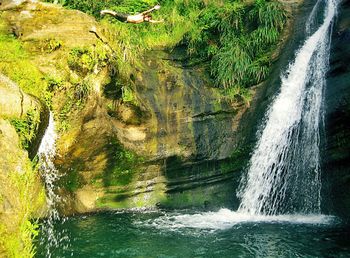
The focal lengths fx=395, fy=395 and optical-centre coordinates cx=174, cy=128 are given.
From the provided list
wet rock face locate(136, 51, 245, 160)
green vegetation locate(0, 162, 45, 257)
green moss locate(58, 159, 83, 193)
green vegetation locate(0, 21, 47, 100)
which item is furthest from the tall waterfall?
green vegetation locate(0, 162, 45, 257)

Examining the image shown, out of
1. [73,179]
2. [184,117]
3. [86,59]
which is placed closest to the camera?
[86,59]

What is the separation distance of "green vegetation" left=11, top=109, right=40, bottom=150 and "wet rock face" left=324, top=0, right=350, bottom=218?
6.34 meters

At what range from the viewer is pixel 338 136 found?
28.8 feet

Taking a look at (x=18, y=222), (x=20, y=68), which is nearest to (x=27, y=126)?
(x=18, y=222)

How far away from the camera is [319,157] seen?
914cm

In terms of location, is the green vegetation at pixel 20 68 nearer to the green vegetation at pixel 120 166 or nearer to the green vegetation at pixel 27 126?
the green vegetation at pixel 27 126

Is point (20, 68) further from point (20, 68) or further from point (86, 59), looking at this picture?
point (86, 59)

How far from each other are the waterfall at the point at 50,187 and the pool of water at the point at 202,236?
173 millimetres

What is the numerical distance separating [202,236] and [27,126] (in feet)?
13.9

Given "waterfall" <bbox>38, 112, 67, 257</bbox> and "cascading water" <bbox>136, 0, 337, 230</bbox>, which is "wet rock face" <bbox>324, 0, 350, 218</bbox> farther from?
"waterfall" <bbox>38, 112, 67, 257</bbox>

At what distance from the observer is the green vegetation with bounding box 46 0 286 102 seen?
36.3 feet

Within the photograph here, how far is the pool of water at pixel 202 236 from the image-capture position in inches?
283

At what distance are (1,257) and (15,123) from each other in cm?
207

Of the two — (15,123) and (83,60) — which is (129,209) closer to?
(83,60)
